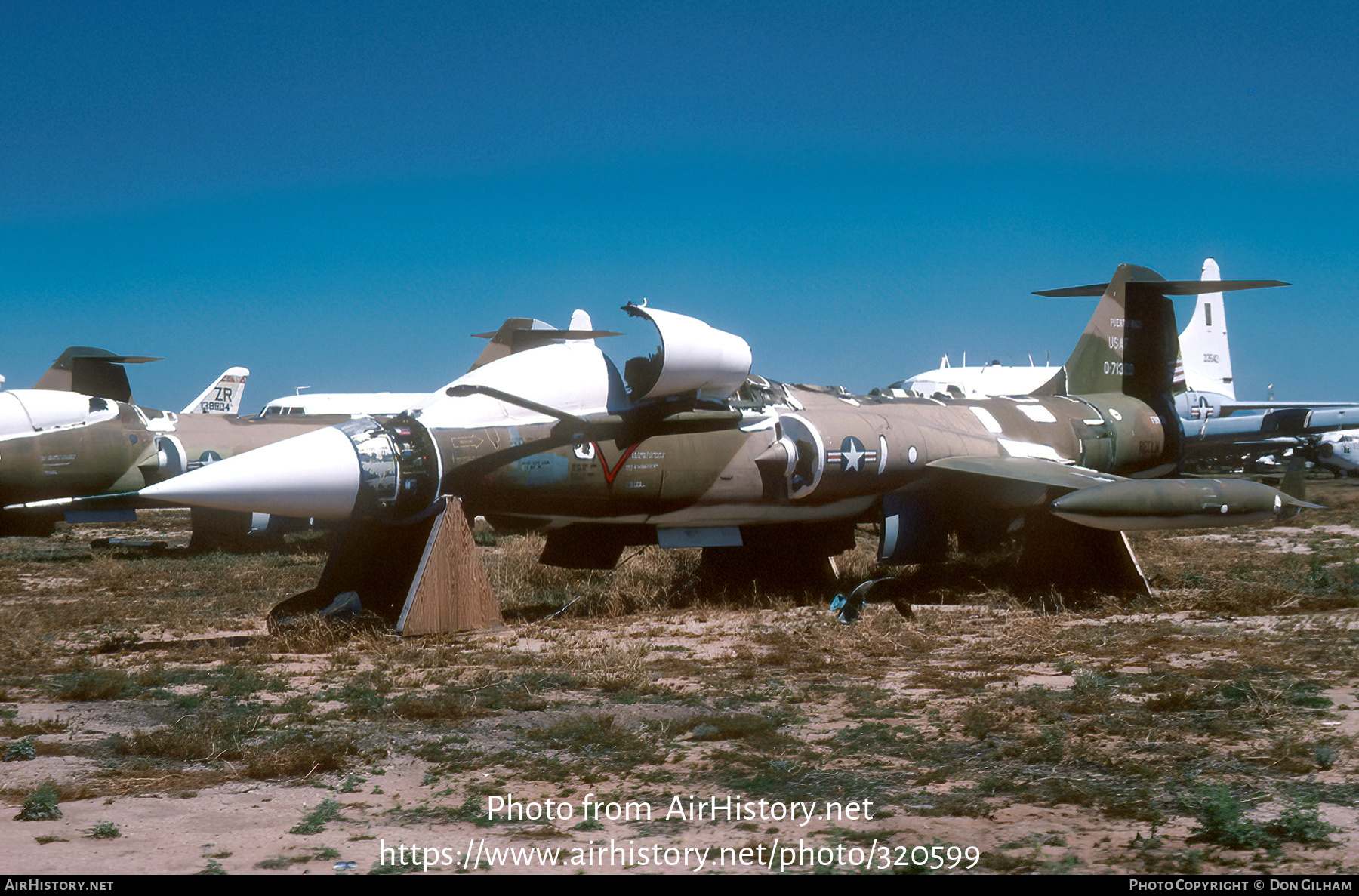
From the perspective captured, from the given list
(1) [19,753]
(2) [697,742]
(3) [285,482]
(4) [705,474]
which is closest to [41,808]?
(1) [19,753]

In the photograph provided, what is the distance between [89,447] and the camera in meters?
15.4

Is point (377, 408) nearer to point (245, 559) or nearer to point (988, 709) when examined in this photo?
point (245, 559)

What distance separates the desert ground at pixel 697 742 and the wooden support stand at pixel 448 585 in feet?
0.76

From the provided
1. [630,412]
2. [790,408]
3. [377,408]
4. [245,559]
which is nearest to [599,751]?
[630,412]

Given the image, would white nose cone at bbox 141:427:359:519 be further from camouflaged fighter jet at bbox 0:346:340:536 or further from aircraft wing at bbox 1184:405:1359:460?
aircraft wing at bbox 1184:405:1359:460

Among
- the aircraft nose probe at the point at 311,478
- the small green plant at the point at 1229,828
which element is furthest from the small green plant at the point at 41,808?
the small green plant at the point at 1229,828

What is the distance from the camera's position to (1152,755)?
17.1 feet

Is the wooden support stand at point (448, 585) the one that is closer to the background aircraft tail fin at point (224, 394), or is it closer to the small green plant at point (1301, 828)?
the small green plant at point (1301, 828)

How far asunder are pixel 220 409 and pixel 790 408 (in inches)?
1158

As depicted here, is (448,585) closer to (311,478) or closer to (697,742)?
(311,478)

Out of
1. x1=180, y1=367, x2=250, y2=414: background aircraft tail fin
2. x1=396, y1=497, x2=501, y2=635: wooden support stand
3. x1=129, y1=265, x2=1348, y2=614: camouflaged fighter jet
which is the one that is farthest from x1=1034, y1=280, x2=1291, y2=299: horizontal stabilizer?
x1=180, y1=367, x2=250, y2=414: background aircraft tail fin

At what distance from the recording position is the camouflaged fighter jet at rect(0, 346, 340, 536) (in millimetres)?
14836

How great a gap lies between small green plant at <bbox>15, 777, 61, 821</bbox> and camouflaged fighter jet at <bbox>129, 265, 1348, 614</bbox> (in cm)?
330

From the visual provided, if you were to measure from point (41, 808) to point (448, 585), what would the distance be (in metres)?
4.53
